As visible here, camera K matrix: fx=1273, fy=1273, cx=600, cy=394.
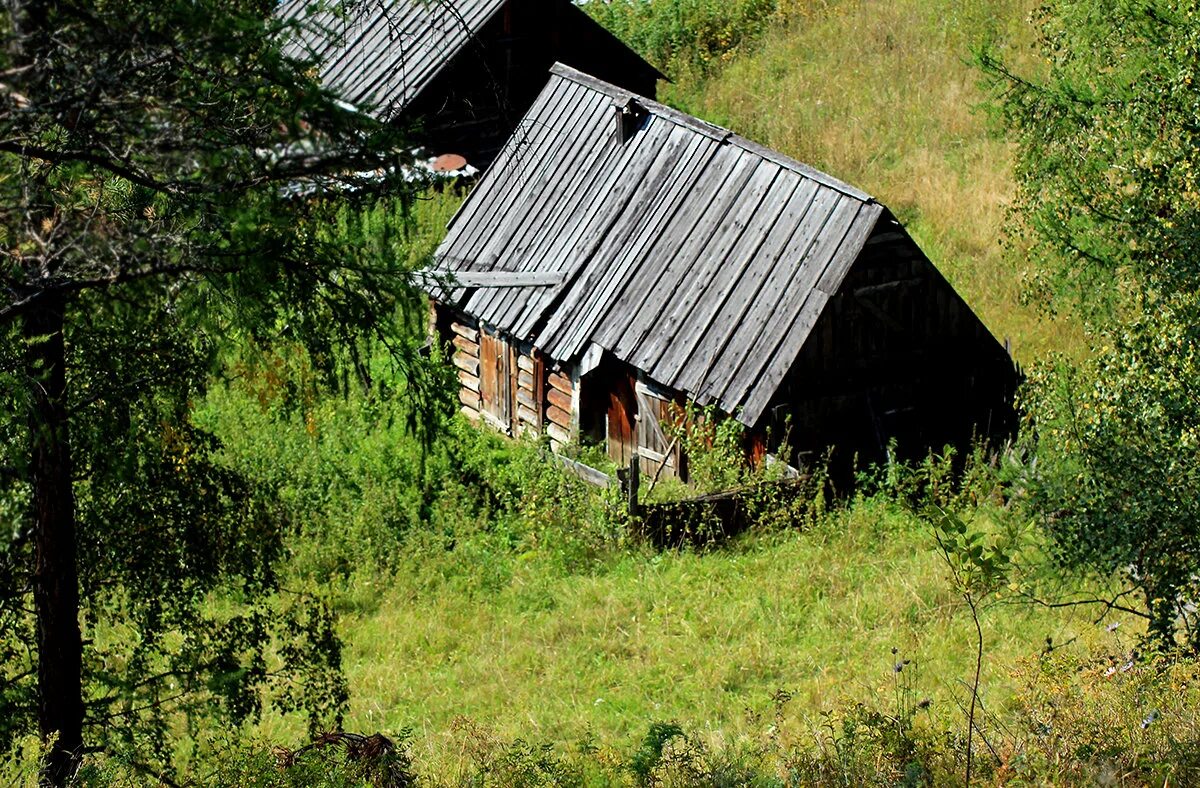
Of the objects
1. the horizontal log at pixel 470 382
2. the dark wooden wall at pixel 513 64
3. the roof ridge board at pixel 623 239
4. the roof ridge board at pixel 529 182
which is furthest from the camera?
the dark wooden wall at pixel 513 64

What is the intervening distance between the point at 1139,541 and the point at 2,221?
6.35 m

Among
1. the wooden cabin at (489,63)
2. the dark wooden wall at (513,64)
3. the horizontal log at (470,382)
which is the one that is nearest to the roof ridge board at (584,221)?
the horizontal log at (470,382)

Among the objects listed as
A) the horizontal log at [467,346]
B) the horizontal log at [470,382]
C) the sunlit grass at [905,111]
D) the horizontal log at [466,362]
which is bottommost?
the horizontal log at [470,382]

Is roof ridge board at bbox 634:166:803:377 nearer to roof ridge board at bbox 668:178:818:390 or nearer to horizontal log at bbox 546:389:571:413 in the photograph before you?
roof ridge board at bbox 668:178:818:390

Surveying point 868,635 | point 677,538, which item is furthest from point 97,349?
point 677,538

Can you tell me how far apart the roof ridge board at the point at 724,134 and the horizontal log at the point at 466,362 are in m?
4.51

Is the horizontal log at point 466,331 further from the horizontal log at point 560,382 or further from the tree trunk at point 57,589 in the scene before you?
the tree trunk at point 57,589

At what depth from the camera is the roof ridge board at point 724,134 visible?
15.2m

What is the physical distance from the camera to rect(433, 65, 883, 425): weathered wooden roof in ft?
48.4

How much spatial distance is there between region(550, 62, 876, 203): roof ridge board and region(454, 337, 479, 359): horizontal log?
428 cm

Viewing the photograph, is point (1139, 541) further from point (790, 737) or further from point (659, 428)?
point (659, 428)

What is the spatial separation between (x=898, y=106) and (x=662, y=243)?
37.7ft

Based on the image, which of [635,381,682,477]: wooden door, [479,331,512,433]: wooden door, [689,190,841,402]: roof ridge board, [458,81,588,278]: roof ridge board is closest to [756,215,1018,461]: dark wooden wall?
[689,190,841,402]: roof ridge board

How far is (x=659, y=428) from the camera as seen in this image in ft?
52.5
